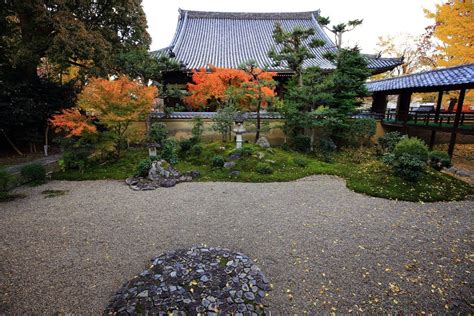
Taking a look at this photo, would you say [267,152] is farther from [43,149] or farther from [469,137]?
[469,137]

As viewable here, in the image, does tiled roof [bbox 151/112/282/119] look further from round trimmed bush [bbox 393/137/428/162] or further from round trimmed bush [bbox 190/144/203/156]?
round trimmed bush [bbox 393/137/428/162]

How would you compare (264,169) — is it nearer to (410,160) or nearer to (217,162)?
(217,162)

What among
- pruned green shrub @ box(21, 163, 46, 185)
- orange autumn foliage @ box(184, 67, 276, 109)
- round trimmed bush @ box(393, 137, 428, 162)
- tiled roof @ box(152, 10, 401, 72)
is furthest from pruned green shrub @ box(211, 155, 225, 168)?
tiled roof @ box(152, 10, 401, 72)

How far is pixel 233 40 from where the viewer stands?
18.6 metres

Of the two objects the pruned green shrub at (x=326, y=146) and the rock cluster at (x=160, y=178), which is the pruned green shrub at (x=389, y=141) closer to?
the pruned green shrub at (x=326, y=146)

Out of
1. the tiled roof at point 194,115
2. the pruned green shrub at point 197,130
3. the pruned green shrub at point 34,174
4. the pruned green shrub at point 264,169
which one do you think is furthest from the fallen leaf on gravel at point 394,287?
the tiled roof at point 194,115

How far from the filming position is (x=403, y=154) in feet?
25.7

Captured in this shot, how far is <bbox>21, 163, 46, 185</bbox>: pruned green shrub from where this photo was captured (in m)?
7.48

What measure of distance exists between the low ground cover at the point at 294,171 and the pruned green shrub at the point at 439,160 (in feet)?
2.45

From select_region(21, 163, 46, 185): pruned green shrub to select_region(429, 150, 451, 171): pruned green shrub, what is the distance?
46.3ft

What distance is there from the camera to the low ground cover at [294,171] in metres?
7.05

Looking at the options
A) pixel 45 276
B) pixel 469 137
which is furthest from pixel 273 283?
pixel 469 137

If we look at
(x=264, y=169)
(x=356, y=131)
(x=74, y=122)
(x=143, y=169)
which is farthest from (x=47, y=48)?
(x=356, y=131)

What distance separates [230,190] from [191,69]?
30.5 feet
